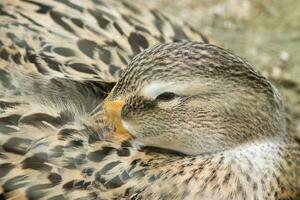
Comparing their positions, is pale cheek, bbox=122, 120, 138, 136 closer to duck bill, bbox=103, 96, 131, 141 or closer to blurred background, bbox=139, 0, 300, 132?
duck bill, bbox=103, 96, 131, 141

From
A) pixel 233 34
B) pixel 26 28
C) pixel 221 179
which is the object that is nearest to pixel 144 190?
pixel 221 179

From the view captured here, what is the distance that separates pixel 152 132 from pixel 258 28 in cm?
241

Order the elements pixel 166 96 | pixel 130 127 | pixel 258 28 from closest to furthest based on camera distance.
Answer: pixel 166 96 < pixel 130 127 < pixel 258 28

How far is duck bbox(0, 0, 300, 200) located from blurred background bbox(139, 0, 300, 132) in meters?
1.68

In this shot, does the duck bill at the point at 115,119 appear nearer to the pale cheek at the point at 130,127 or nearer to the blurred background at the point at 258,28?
the pale cheek at the point at 130,127

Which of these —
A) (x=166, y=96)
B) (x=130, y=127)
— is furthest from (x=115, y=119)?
(x=166, y=96)

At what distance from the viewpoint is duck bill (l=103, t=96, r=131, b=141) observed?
141 inches

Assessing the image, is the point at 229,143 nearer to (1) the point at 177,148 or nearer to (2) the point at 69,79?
(1) the point at 177,148

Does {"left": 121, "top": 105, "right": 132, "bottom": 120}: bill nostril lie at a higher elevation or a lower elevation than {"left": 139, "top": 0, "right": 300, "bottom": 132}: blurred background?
lower

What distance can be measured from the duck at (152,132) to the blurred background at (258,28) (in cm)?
168

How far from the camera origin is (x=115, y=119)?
3.61 meters

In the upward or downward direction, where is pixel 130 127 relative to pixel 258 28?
downward

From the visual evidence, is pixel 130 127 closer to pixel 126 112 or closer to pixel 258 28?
pixel 126 112

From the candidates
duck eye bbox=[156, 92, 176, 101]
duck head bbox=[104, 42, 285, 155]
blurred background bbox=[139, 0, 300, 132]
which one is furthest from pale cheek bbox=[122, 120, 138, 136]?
blurred background bbox=[139, 0, 300, 132]
